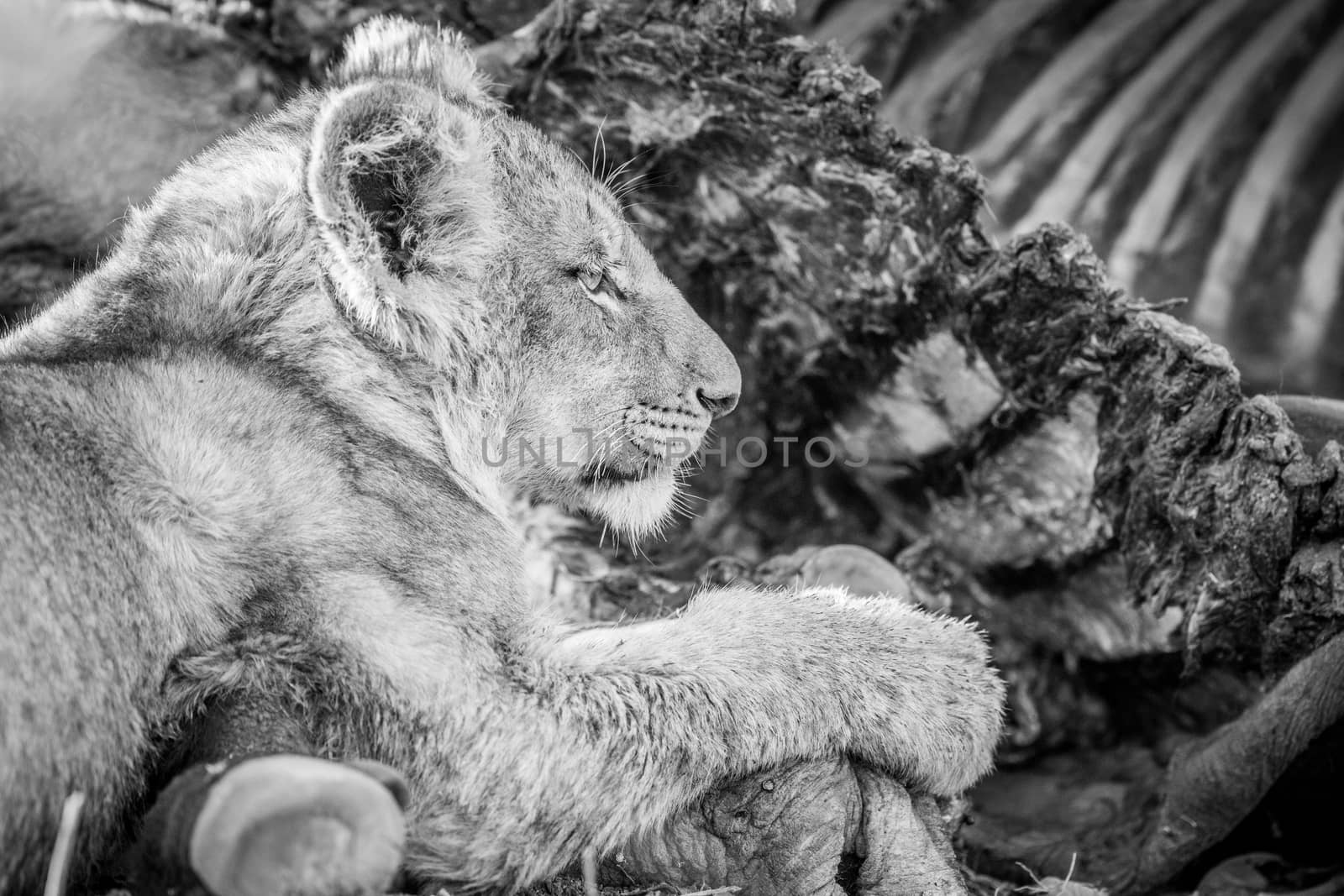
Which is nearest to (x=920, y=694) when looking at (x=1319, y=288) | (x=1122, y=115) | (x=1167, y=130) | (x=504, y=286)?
(x=504, y=286)

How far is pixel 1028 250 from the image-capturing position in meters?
5.16

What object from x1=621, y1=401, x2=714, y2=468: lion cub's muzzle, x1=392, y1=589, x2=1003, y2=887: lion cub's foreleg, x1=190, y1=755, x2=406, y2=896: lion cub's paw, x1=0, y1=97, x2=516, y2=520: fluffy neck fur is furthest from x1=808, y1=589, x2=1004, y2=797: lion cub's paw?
x1=190, y1=755, x2=406, y2=896: lion cub's paw

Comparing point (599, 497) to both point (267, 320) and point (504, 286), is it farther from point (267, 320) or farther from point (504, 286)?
point (267, 320)

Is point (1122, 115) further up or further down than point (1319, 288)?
further up

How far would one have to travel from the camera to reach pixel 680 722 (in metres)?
3.77

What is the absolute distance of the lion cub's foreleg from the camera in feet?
11.7

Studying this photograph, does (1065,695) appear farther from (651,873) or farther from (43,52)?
(43,52)

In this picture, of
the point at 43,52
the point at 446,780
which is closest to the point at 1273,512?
the point at 446,780

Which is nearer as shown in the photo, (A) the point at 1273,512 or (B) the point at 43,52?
(A) the point at 1273,512

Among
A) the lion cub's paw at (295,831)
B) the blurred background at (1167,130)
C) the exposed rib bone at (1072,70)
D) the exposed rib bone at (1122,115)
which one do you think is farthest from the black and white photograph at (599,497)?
the exposed rib bone at (1122,115)

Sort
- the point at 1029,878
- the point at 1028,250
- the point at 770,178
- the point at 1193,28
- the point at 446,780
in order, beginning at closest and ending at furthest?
1. the point at 446,780
2. the point at 1029,878
3. the point at 1028,250
4. the point at 770,178
5. the point at 1193,28

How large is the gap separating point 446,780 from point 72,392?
166cm

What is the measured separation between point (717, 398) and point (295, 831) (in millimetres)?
2542

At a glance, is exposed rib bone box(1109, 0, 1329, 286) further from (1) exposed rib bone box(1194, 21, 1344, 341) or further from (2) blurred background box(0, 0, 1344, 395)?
(1) exposed rib bone box(1194, 21, 1344, 341)
